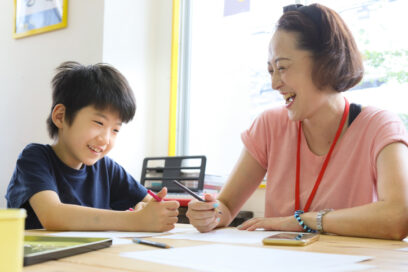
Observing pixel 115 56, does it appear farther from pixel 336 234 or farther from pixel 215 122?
pixel 336 234

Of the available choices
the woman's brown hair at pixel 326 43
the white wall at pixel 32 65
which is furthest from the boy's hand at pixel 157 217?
the white wall at pixel 32 65

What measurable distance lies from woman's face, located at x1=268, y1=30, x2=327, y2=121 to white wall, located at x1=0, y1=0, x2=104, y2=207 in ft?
5.25

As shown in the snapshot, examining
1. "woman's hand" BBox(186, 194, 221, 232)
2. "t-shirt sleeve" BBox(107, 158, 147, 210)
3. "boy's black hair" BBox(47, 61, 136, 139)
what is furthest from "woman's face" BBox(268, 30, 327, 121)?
"t-shirt sleeve" BBox(107, 158, 147, 210)

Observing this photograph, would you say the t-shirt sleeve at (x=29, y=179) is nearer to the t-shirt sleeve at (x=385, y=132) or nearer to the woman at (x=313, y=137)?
the woman at (x=313, y=137)

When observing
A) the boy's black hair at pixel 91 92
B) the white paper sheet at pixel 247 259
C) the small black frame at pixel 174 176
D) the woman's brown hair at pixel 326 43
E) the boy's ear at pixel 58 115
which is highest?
the woman's brown hair at pixel 326 43

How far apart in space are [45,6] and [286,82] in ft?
7.51

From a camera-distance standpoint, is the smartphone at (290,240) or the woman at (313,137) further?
the woman at (313,137)

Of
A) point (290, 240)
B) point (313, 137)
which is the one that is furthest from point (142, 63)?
point (290, 240)

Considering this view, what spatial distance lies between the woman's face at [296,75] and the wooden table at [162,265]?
611 mm

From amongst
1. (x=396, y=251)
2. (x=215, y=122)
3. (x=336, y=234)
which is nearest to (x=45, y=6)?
(x=215, y=122)

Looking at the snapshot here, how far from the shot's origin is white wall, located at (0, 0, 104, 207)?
→ 9.30ft

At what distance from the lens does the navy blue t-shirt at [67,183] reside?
4.11ft

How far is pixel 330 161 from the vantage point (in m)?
1.38

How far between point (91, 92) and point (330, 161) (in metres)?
0.82
